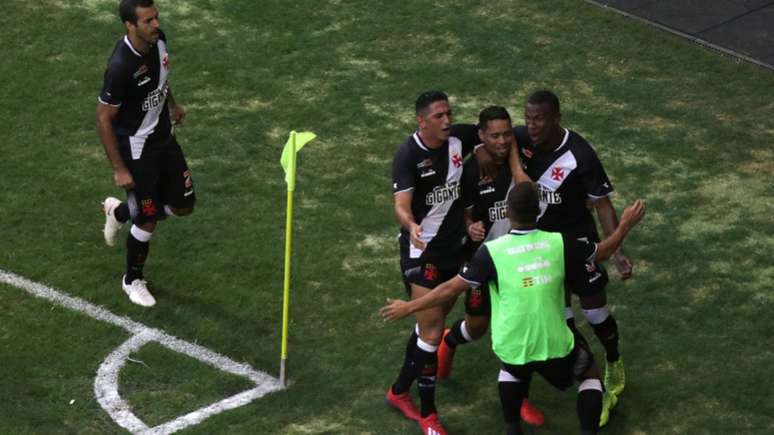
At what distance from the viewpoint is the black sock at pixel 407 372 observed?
9.49 metres

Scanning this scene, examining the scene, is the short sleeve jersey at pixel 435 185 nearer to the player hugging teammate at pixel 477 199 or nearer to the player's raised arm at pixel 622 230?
the player hugging teammate at pixel 477 199

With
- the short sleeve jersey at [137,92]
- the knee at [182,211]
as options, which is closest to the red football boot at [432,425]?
the knee at [182,211]

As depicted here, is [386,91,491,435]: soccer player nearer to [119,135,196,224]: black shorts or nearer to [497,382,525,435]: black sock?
[497,382,525,435]: black sock

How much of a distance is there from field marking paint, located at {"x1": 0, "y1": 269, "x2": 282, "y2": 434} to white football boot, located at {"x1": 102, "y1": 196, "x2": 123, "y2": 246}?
66 cm

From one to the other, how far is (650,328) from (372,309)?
7.09 ft

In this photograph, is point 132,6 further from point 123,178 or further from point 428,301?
point 428,301

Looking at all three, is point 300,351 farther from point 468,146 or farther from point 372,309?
point 468,146

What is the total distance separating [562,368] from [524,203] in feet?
3.72

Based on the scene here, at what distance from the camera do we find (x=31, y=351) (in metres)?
10.4

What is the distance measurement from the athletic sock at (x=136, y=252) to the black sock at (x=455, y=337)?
2.67 metres

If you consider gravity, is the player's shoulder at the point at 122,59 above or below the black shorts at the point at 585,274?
above

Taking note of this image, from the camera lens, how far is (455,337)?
32.2 ft

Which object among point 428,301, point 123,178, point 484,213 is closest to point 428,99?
point 484,213

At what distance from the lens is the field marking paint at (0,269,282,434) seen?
9.66 metres
